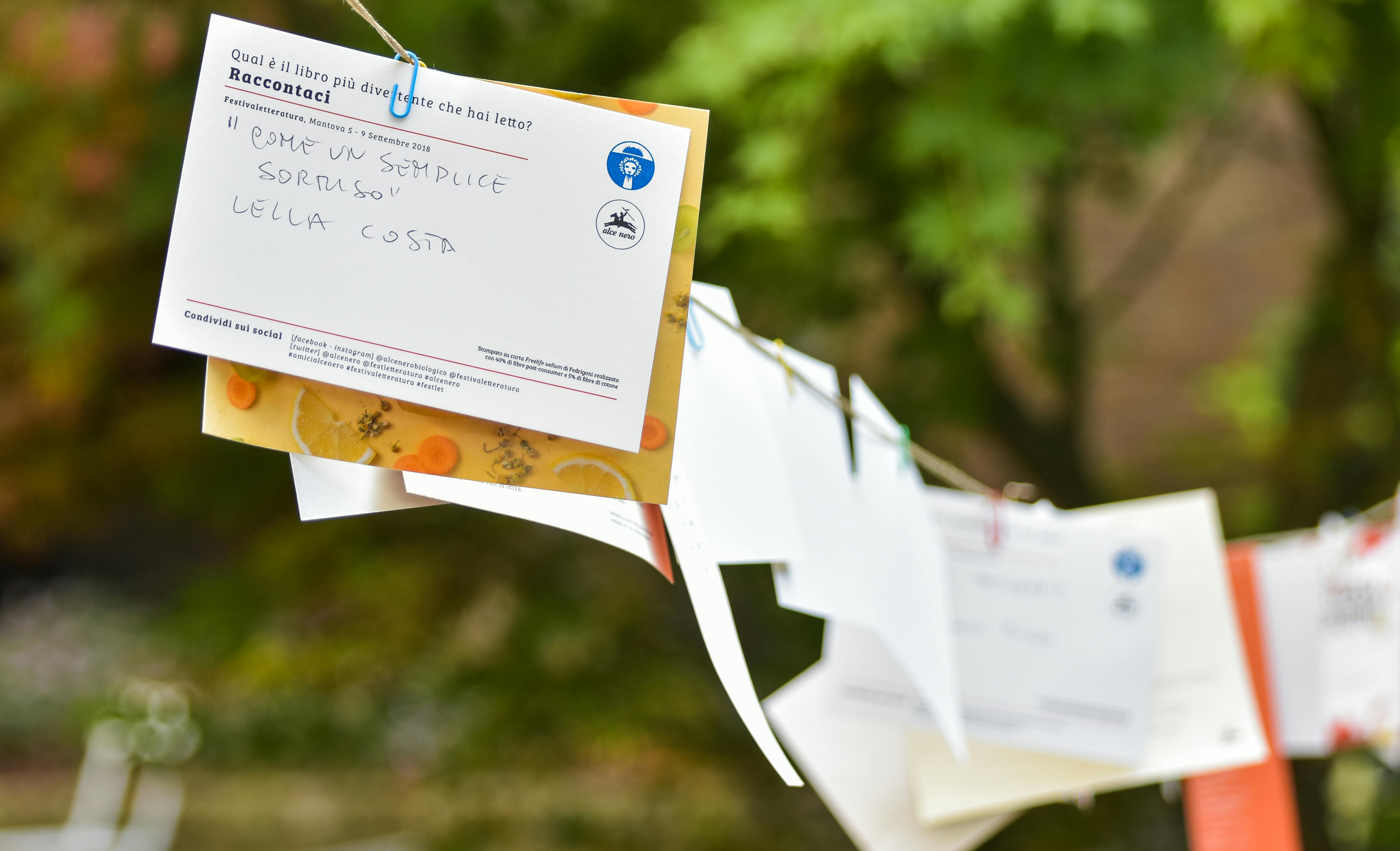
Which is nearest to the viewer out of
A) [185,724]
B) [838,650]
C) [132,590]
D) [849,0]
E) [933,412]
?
[838,650]

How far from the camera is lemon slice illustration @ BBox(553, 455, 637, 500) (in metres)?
0.52

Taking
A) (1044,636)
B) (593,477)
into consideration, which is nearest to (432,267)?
(593,477)

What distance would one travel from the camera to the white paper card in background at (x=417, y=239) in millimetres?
494

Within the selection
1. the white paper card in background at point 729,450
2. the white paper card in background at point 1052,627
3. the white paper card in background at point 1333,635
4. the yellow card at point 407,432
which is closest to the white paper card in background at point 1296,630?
the white paper card in background at point 1333,635

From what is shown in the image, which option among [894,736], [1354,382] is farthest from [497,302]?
[1354,382]

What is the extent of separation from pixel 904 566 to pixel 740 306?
3.91 ft

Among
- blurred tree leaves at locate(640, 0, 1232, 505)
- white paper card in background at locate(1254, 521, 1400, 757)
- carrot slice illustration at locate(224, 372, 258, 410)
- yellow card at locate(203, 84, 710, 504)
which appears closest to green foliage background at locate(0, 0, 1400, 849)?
blurred tree leaves at locate(640, 0, 1232, 505)

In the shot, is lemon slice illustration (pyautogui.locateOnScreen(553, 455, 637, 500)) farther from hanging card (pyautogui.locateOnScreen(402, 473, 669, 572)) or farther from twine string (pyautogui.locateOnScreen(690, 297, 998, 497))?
twine string (pyautogui.locateOnScreen(690, 297, 998, 497))

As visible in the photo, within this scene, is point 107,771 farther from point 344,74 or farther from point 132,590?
point 344,74

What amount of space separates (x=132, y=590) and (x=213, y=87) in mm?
5321

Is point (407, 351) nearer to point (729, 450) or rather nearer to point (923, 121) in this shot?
point (729, 450)

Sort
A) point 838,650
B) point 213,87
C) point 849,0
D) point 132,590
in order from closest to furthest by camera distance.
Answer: point 213,87 → point 838,650 → point 849,0 → point 132,590

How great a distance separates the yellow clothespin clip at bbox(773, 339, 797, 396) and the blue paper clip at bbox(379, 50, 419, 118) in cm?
37

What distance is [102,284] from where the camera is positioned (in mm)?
1847
